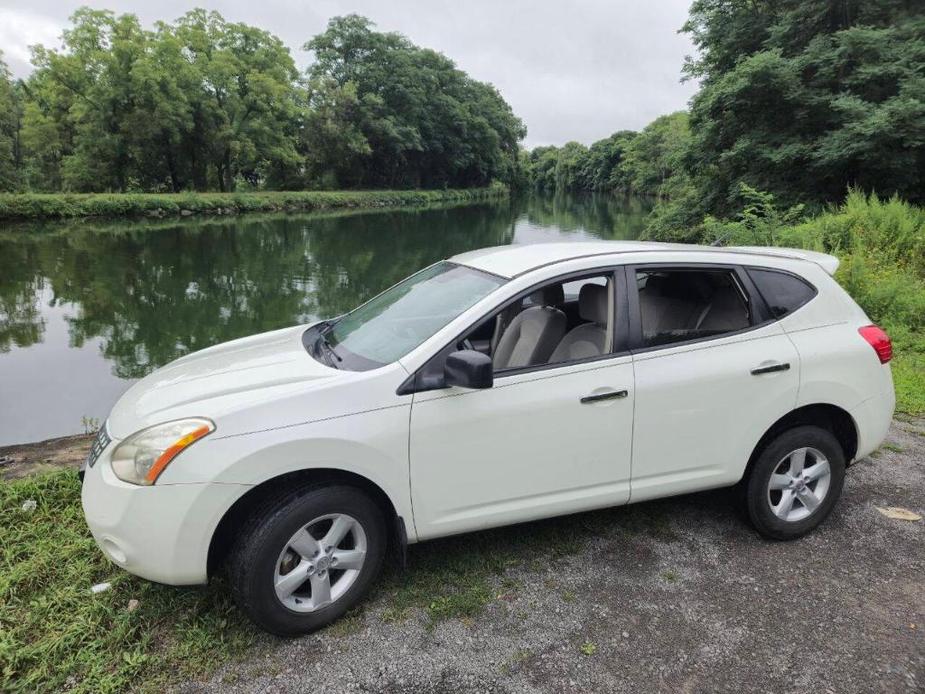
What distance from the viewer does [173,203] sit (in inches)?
1451

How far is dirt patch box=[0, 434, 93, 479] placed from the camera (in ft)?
14.8

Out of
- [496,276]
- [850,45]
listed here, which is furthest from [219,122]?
[496,276]

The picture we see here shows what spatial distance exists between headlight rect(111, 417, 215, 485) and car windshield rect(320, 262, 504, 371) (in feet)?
2.44

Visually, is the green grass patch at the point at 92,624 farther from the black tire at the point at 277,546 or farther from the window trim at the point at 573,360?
the window trim at the point at 573,360

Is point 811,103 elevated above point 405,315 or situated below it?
above

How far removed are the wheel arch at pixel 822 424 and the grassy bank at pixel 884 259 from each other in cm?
279

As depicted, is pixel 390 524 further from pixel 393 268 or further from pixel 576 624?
pixel 393 268

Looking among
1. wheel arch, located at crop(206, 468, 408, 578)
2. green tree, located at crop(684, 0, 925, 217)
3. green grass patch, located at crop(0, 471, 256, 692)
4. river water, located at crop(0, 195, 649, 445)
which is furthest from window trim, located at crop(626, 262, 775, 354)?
green tree, located at crop(684, 0, 925, 217)

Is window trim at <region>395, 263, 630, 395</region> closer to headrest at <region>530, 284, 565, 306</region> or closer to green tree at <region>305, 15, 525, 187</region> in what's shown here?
headrest at <region>530, 284, 565, 306</region>

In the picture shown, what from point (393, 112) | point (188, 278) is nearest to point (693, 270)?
point (188, 278)

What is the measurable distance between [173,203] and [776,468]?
39947mm

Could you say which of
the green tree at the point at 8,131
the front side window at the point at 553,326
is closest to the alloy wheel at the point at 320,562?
the front side window at the point at 553,326

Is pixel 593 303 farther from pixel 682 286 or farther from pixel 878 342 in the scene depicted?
pixel 878 342

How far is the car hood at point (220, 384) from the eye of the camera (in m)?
2.58
